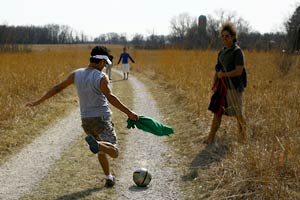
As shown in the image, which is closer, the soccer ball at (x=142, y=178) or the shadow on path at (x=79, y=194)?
the shadow on path at (x=79, y=194)

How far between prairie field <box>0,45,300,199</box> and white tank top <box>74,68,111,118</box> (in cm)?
159

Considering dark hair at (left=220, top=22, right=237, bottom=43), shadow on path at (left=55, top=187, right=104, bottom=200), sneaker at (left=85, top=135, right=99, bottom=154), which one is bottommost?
shadow on path at (left=55, top=187, right=104, bottom=200)

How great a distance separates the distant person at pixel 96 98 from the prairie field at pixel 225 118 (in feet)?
4.33

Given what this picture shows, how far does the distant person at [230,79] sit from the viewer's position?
5.58 m

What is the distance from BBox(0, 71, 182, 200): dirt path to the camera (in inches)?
183

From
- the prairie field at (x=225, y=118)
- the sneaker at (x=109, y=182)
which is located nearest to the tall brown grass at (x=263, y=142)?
the prairie field at (x=225, y=118)

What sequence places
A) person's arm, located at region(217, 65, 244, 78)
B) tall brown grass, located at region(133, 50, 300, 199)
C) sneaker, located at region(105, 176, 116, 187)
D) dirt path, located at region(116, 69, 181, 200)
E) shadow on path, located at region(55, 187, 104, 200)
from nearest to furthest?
tall brown grass, located at region(133, 50, 300, 199)
shadow on path, located at region(55, 187, 104, 200)
dirt path, located at region(116, 69, 181, 200)
sneaker, located at region(105, 176, 116, 187)
person's arm, located at region(217, 65, 244, 78)

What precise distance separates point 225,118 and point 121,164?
2867 millimetres

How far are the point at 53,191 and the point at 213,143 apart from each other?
289cm

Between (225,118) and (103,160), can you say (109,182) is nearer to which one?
(103,160)

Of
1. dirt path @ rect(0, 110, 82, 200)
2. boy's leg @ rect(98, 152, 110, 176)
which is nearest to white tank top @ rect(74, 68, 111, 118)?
boy's leg @ rect(98, 152, 110, 176)

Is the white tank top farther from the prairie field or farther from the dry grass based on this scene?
the dry grass

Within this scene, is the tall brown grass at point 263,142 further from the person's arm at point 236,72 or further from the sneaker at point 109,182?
the sneaker at point 109,182

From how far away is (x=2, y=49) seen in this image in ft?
47.3
